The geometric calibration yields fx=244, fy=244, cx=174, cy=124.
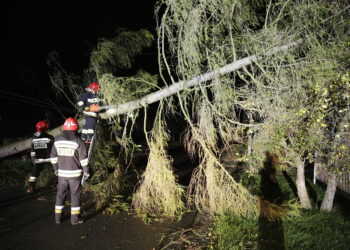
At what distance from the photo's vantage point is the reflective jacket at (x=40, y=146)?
5.85m

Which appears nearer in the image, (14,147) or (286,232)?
(286,232)

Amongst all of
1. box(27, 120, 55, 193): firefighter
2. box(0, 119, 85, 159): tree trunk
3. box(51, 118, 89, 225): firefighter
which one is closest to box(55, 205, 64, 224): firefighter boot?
box(51, 118, 89, 225): firefighter

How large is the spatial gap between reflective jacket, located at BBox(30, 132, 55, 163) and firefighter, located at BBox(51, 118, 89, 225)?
1770 mm

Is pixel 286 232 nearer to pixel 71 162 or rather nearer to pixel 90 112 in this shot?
pixel 71 162

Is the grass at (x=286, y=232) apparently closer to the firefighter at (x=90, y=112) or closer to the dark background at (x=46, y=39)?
the firefighter at (x=90, y=112)

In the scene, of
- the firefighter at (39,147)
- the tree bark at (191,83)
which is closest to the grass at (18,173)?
the firefighter at (39,147)

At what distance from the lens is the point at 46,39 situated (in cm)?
995

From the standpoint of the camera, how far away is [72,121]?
4.30 m

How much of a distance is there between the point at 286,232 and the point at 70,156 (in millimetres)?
4412

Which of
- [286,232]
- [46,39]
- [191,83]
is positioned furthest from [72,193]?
[46,39]

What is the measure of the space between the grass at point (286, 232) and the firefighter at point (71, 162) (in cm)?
257

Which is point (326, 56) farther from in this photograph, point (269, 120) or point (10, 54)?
point (10, 54)

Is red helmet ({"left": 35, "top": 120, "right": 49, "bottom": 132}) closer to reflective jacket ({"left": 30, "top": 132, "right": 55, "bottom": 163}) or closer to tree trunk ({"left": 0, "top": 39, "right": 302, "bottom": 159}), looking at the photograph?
reflective jacket ({"left": 30, "top": 132, "right": 55, "bottom": 163})

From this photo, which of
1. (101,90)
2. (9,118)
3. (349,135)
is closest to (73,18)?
(9,118)
